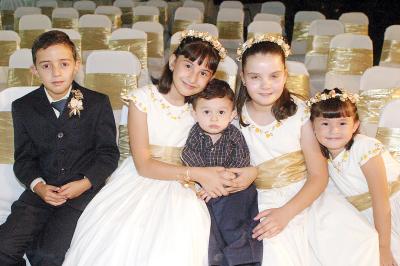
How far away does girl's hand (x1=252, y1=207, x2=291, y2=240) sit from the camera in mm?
1755

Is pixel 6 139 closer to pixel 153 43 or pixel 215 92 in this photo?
pixel 215 92

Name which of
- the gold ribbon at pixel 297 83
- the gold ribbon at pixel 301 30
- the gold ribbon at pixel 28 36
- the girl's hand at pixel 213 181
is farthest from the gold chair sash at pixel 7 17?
the girl's hand at pixel 213 181

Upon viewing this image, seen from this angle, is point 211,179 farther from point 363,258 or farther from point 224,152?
point 363,258

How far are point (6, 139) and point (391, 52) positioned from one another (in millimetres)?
3570

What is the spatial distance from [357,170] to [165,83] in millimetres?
935

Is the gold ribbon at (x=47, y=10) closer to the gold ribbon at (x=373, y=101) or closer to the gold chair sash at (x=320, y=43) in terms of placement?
the gold chair sash at (x=320, y=43)

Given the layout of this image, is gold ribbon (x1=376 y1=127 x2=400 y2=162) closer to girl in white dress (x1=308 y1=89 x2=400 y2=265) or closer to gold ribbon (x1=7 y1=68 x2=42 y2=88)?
girl in white dress (x1=308 y1=89 x2=400 y2=265)

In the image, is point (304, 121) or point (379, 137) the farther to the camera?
point (379, 137)

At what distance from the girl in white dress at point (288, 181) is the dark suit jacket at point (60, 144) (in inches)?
25.8

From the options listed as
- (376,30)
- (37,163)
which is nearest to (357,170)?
(37,163)

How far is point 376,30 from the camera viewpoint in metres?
7.30

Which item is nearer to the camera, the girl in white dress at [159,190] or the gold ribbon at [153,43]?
the girl in white dress at [159,190]

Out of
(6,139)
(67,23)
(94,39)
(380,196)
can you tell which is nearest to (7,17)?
(67,23)

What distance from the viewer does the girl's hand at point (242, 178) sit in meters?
1.88
